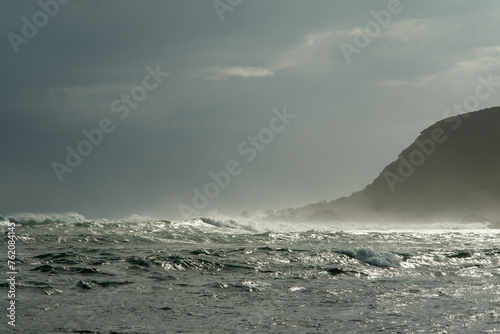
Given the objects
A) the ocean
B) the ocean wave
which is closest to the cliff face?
the ocean wave

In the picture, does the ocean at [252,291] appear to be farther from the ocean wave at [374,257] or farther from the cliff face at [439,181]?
the cliff face at [439,181]

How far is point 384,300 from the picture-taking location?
9.83 m

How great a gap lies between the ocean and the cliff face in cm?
7754

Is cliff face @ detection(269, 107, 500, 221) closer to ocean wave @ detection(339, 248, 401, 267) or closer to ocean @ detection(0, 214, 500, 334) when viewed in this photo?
ocean wave @ detection(339, 248, 401, 267)

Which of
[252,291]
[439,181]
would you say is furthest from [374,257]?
[439,181]

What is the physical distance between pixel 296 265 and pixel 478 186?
91.9 metres

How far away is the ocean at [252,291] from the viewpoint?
7809 mm

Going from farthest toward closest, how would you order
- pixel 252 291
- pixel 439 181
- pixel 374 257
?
1. pixel 439 181
2. pixel 374 257
3. pixel 252 291

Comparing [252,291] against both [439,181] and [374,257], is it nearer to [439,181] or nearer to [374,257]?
[374,257]

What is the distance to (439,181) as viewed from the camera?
103m

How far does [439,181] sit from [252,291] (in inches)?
3974

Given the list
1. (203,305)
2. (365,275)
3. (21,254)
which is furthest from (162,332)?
(21,254)

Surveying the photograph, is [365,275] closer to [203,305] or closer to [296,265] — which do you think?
[296,265]

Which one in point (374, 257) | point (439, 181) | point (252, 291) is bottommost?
point (252, 291)
